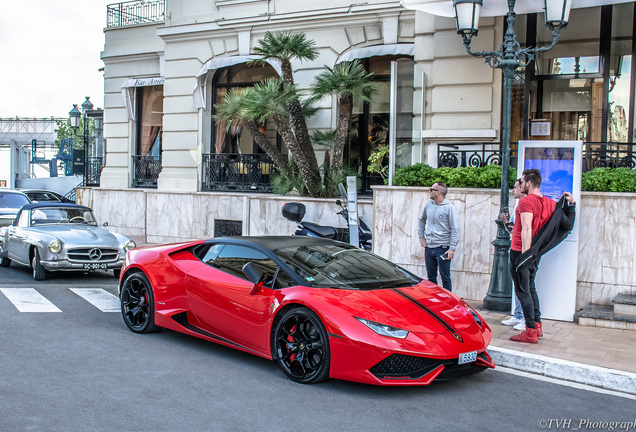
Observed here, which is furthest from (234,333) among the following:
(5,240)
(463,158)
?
(5,240)

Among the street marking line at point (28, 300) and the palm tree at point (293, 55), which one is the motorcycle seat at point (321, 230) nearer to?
the palm tree at point (293, 55)

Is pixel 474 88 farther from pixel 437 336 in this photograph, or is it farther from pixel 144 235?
pixel 144 235

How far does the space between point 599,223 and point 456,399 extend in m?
4.62

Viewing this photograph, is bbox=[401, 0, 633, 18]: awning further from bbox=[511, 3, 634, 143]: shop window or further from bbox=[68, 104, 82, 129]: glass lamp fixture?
bbox=[68, 104, 82, 129]: glass lamp fixture

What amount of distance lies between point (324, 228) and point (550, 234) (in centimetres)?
540

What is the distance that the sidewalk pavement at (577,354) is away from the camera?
5973 mm

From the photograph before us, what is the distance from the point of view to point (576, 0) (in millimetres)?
11039

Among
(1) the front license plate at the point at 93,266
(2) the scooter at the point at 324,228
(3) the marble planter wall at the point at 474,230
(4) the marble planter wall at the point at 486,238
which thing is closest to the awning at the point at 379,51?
(3) the marble planter wall at the point at 474,230

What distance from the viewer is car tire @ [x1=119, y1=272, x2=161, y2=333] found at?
7.37m

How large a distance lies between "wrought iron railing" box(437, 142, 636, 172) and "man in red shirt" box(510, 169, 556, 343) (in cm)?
351

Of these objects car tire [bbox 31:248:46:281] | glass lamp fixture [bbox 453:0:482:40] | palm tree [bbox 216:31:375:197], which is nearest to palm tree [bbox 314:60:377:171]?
palm tree [bbox 216:31:375:197]

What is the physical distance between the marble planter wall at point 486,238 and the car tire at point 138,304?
448 cm

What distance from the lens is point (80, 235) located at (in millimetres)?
11695

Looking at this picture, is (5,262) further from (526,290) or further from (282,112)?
(526,290)
